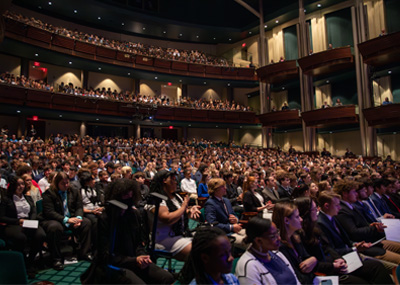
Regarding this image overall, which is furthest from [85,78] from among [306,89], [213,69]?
[306,89]

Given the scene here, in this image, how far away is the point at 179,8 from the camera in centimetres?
2288

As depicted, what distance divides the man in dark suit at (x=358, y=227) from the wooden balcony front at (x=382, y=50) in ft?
45.6

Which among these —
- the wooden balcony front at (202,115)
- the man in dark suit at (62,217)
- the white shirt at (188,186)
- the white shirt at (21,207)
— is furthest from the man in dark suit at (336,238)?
the wooden balcony front at (202,115)

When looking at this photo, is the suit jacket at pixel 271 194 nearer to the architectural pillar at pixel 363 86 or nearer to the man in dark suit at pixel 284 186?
the man in dark suit at pixel 284 186

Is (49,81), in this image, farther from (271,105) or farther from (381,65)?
(381,65)

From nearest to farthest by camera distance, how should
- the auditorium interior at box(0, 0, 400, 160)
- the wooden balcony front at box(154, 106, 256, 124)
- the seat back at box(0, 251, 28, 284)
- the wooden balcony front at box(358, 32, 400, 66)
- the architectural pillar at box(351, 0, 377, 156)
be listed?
the seat back at box(0, 251, 28, 284), the wooden balcony front at box(358, 32, 400, 66), the architectural pillar at box(351, 0, 377, 156), the auditorium interior at box(0, 0, 400, 160), the wooden balcony front at box(154, 106, 256, 124)

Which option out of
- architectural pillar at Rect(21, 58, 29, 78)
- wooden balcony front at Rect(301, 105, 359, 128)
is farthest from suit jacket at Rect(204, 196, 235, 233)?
architectural pillar at Rect(21, 58, 29, 78)

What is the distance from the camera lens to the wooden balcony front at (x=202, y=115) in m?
20.5

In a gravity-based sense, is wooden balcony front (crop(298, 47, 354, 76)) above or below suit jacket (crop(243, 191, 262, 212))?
above

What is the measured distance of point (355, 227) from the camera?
325cm

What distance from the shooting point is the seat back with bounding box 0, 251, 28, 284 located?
188cm

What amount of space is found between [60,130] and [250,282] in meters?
20.7

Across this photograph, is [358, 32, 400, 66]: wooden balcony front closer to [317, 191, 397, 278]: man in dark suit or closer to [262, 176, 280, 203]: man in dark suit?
[262, 176, 280, 203]: man in dark suit

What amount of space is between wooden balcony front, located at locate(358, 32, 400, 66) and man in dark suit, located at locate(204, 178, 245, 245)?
14.9m
